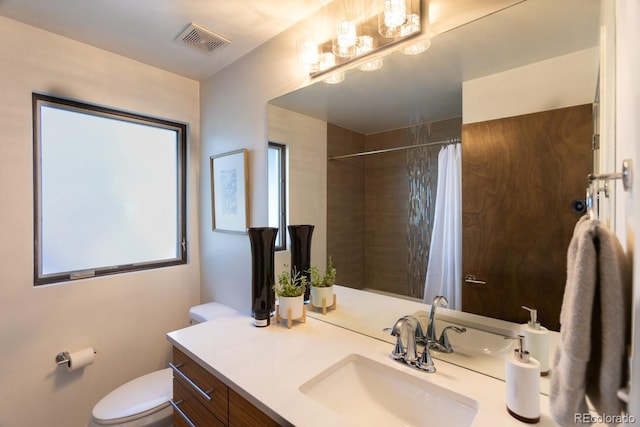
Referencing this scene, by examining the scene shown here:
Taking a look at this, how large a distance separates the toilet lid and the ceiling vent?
2.01 meters

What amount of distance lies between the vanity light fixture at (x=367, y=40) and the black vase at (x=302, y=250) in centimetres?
78

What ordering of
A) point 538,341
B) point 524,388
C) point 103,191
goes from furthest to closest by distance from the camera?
point 103,191, point 538,341, point 524,388

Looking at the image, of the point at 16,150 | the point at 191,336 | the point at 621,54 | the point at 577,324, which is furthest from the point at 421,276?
the point at 16,150

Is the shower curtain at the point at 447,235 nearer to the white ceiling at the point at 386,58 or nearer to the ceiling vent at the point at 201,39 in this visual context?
the white ceiling at the point at 386,58

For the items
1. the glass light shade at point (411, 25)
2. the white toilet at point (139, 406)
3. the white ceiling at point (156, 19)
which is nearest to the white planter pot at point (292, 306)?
the white toilet at point (139, 406)

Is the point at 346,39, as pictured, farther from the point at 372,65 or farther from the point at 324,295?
the point at 324,295

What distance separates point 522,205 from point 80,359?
234 cm

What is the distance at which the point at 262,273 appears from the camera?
4.77 ft

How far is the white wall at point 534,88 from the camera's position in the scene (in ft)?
2.78

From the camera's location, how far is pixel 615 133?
672mm

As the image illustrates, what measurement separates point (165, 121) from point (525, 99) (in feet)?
7.29

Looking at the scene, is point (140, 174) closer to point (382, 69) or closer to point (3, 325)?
point (3, 325)

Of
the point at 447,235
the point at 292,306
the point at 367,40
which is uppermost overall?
the point at 367,40

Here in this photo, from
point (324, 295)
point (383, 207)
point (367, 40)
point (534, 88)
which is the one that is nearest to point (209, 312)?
point (324, 295)
